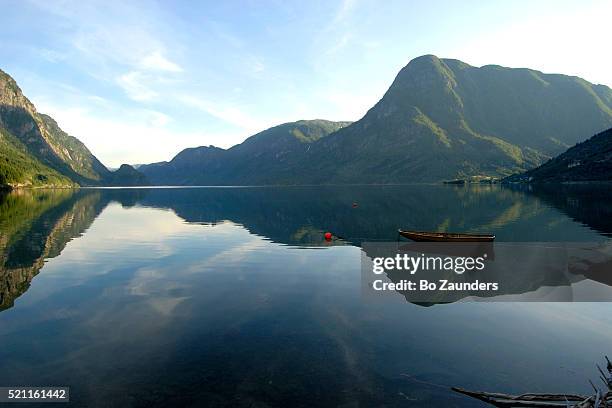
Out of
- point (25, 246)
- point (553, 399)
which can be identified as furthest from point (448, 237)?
point (25, 246)

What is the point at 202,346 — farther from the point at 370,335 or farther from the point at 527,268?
the point at 527,268

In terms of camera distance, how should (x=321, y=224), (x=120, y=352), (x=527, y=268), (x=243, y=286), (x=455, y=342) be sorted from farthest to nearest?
(x=321, y=224) → (x=527, y=268) → (x=243, y=286) → (x=455, y=342) → (x=120, y=352)

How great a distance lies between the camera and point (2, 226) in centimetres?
8781

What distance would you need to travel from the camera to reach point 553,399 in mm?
15430

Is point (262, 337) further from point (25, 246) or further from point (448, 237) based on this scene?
point (25, 246)

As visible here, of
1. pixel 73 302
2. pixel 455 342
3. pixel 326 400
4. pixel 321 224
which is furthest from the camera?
pixel 321 224

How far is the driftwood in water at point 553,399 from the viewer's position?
1288 cm

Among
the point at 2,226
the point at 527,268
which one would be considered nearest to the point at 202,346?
the point at 527,268

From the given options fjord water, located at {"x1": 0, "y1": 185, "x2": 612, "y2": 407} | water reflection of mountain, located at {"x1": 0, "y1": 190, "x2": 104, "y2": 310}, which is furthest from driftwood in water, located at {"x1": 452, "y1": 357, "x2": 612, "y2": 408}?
water reflection of mountain, located at {"x1": 0, "y1": 190, "x2": 104, "y2": 310}

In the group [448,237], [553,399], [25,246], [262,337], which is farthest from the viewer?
[25,246]

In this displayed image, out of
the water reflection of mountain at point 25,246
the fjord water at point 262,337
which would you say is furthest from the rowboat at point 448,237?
the water reflection of mountain at point 25,246

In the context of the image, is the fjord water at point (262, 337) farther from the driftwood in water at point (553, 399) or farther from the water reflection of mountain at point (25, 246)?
the driftwood in water at point (553, 399)

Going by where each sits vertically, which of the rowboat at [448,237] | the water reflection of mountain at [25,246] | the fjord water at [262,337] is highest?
the rowboat at [448,237]

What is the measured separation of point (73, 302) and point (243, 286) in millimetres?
16153
